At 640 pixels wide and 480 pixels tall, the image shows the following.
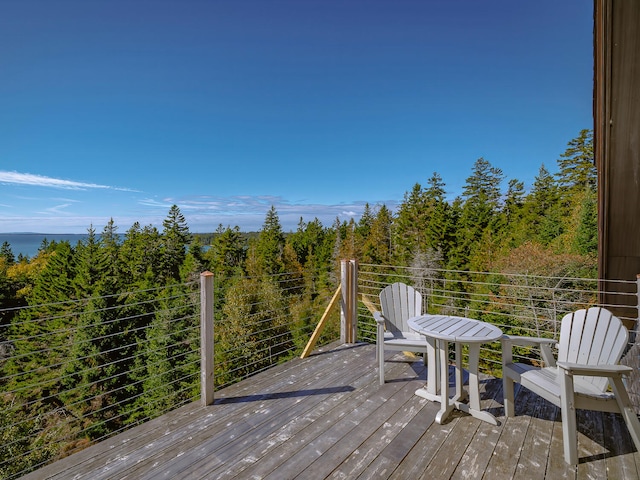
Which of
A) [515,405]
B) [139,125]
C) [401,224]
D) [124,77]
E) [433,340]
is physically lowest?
[515,405]

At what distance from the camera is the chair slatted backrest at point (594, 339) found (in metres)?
2.05

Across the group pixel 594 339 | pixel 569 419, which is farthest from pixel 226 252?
pixel 569 419

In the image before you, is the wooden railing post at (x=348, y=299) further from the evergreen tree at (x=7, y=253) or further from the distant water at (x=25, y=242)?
the evergreen tree at (x=7, y=253)

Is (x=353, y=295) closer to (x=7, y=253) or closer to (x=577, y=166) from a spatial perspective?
(x=577, y=166)

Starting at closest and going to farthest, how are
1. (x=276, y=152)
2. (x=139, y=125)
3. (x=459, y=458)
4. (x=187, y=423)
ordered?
1. (x=459, y=458)
2. (x=187, y=423)
3. (x=139, y=125)
4. (x=276, y=152)

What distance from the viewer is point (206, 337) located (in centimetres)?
262

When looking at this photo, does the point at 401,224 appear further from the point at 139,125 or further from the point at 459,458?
the point at 459,458

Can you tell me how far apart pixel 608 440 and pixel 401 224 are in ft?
75.0

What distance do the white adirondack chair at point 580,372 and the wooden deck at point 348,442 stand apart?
199mm

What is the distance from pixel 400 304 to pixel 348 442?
60.8 inches

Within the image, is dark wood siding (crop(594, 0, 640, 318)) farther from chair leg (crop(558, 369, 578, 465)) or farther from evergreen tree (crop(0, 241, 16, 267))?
evergreen tree (crop(0, 241, 16, 267))

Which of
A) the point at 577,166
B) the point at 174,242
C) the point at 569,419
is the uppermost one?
the point at 577,166

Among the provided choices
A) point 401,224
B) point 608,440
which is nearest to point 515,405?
point 608,440

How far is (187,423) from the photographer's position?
2340 millimetres
